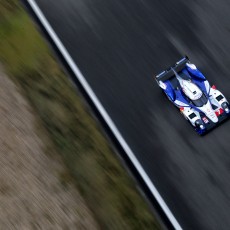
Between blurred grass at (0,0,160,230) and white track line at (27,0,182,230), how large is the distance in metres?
0.45

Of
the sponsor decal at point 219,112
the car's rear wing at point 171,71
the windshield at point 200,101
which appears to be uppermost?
the car's rear wing at point 171,71

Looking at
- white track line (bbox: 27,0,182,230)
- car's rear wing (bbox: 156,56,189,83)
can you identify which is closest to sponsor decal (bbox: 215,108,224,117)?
car's rear wing (bbox: 156,56,189,83)

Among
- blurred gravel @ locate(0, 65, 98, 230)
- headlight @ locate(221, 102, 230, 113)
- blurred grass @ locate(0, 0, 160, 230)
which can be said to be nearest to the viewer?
blurred gravel @ locate(0, 65, 98, 230)

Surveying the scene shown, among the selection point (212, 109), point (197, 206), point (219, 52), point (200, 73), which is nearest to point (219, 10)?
point (219, 52)

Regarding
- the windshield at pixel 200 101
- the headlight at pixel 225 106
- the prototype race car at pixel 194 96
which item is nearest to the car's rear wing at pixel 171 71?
the prototype race car at pixel 194 96

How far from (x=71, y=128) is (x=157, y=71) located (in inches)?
143

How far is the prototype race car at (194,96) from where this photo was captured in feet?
51.0

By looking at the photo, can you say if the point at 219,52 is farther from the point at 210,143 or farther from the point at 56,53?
the point at 56,53

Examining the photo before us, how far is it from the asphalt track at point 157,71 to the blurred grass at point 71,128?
34.8 inches

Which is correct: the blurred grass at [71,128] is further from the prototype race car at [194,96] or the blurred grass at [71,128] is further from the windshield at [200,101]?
the windshield at [200,101]

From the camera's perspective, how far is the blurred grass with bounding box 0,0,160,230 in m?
14.3

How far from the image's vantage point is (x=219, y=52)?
1691 centimetres

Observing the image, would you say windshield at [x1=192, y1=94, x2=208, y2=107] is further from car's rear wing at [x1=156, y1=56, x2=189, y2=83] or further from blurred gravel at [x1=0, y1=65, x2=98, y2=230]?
blurred gravel at [x1=0, y1=65, x2=98, y2=230]

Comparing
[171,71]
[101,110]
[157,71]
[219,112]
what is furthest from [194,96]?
[101,110]
